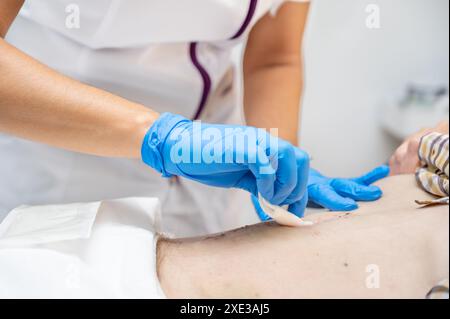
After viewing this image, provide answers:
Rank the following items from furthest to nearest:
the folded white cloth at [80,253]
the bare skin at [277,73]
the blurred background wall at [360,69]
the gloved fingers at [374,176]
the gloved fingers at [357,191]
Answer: the blurred background wall at [360,69], the bare skin at [277,73], the gloved fingers at [374,176], the gloved fingers at [357,191], the folded white cloth at [80,253]

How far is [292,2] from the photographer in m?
1.47

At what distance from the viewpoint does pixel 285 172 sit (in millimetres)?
945

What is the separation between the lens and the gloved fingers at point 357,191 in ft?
3.66

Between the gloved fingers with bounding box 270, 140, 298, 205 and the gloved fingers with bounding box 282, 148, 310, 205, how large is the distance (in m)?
0.01

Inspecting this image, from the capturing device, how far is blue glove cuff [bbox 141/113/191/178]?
3.13 feet

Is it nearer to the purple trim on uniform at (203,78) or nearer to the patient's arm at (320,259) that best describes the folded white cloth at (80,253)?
the patient's arm at (320,259)

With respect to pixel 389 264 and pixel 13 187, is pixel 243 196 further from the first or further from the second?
pixel 389 264

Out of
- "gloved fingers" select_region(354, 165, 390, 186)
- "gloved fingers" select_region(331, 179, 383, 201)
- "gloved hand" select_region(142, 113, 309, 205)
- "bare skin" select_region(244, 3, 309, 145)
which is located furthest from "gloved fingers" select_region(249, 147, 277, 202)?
"bare skin" select_region(244, 3, 309, 145)

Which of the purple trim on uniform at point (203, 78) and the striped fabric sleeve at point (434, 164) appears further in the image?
the purple trim on uniform at point (203, 78)

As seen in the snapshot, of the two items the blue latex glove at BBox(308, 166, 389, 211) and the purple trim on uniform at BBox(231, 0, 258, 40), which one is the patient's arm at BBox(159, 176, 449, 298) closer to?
the blue latex glove at BBox(308, 166, 389, 211)

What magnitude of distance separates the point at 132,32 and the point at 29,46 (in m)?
0.24

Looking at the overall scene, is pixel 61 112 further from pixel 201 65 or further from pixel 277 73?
pixel 277 73

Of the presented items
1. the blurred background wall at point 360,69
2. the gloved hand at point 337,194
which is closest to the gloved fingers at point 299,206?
the gloved hand at point 337,194
